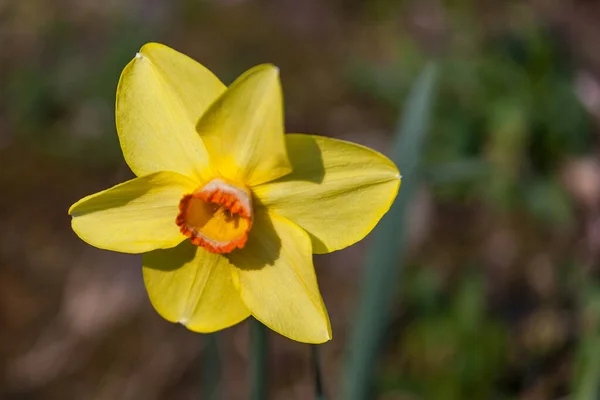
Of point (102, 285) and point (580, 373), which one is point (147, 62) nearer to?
point (580, 373)

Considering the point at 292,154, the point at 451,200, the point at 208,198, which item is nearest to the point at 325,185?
the point at 292,154

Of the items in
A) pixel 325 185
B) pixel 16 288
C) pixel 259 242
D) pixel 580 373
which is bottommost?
pixel 16 288

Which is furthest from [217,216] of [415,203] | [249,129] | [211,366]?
[415,203]

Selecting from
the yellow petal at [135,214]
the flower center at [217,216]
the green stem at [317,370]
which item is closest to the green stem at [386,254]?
the green stem at [317,370]

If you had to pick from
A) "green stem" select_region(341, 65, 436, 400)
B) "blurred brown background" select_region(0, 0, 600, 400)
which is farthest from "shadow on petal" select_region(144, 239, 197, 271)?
"blurred brown background" select_region(0, 0, 600, 400)

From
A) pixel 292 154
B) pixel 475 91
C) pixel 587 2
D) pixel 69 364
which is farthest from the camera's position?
pixel 587 2

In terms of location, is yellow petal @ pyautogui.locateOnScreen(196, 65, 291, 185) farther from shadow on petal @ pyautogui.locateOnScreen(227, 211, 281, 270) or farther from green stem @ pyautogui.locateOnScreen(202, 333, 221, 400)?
green stem @ pyautogui.locateOnScreen(202, 333, 221, 400)
